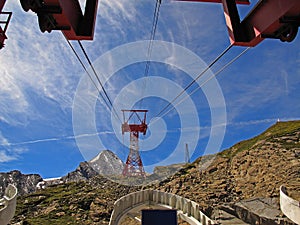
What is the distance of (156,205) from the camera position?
1977 cm

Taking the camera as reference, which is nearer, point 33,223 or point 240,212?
point 240,212

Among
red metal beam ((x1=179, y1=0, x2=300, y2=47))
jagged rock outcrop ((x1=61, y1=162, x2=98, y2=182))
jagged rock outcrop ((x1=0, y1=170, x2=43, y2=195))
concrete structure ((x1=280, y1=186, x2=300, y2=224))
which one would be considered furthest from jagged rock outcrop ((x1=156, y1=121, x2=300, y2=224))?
jagged rock outcrop ((x1=0, y1=170, x2=43, y2=195))

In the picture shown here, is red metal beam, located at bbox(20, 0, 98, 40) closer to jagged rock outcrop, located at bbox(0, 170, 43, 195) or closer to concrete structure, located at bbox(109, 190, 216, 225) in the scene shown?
concrete structure, located at bbox(109, 190, 216, 225)

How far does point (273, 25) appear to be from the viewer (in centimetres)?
656

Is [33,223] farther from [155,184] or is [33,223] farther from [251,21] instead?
[251,21]

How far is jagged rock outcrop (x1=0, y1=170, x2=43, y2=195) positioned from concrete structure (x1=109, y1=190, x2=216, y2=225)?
83929 millimetres

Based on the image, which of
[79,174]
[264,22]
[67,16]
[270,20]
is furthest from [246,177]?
[79,174]

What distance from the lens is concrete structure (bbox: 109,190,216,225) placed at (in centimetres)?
1644

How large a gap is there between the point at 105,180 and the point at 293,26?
53028 millimetres

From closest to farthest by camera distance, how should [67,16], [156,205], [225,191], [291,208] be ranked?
[67,16]
[291,208]
[156,205]
[225,191]

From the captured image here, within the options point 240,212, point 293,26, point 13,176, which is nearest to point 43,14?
point 293,26

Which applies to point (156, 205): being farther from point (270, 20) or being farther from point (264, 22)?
point (270, 20)

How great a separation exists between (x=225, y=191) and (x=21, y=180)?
281 feet

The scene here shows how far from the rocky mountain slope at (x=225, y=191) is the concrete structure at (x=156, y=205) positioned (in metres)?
6.04
